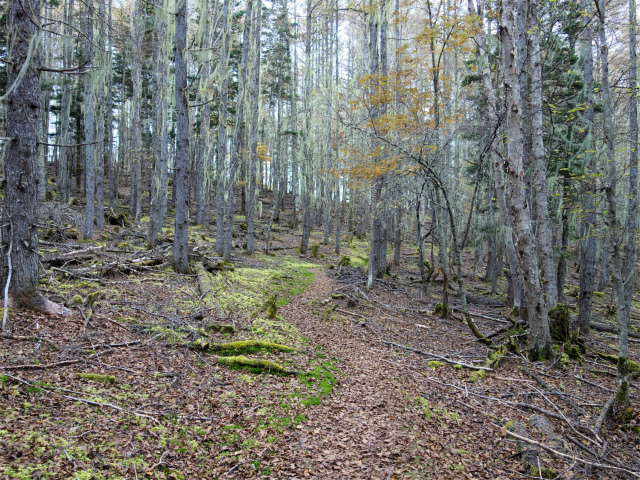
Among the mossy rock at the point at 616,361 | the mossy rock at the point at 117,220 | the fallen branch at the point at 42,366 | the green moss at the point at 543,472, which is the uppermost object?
the mossy rock at the point at 117,220

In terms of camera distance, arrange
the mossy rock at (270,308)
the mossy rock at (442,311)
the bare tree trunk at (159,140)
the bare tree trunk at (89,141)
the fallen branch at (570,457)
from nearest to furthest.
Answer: the fallen branch at (570,457), the mossy rock at (270,308), the mossy rock at (442,311), the bare tree trunk at (89,141), the bare tree trunk at (159,140)

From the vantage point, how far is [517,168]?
20.5ft

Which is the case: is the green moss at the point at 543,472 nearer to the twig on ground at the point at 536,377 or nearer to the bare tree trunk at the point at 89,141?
the twig on ground at the point at 536,377

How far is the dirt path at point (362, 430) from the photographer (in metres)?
3.34

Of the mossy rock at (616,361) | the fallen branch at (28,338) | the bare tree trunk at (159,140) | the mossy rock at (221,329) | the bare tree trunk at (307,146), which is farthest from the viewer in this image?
the bare tree trunk at (307,146)

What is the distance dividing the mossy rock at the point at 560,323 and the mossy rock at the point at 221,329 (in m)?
6.69

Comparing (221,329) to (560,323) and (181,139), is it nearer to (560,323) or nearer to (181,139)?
(181,139)

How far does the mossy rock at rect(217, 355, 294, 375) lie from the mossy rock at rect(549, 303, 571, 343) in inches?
237

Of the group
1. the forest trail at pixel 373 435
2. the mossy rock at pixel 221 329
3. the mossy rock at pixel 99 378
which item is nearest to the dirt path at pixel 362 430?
the forest trail at pixel 373 435

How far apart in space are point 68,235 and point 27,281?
260 inches

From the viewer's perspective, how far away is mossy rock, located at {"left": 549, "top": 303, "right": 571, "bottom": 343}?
7.40m

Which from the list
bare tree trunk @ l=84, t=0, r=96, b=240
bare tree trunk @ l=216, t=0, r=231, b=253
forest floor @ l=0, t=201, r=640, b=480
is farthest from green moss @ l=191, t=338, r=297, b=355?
bare tree trunk @ l=84, t=0, r=96, b=240

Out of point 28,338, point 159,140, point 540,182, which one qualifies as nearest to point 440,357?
point 540,182

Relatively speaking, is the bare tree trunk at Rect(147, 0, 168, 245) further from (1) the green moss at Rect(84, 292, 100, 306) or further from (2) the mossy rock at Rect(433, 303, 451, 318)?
(2) the mossy rock at Rect(433, 303, 451, 318)
